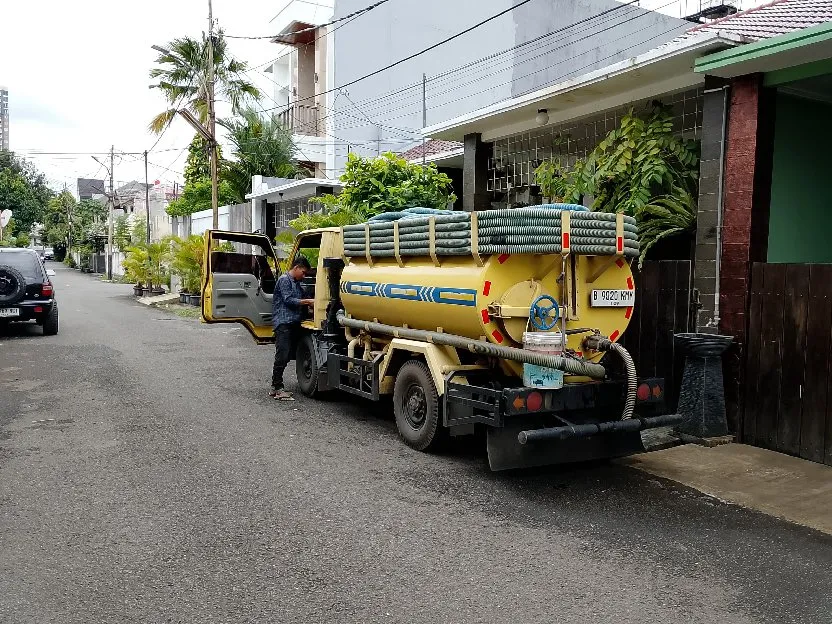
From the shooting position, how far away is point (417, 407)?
707 centimetres

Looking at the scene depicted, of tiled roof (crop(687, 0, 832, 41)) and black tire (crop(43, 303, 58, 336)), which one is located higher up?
tiled roof (crop(687, 0, 832, 41))

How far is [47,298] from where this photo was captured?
Result: 15141 millimetres

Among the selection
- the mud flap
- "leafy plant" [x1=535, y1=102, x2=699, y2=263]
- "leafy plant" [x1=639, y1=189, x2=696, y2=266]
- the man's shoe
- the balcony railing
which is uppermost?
the balcony railing

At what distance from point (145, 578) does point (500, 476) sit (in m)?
3.03

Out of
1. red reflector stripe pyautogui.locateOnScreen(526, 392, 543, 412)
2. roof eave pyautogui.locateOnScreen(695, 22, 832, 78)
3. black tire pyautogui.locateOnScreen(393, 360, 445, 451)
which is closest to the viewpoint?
red reflector stripe pyautogui.locateOnScreen(526, 392, 543, 412)

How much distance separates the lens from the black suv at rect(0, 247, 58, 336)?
14508mm

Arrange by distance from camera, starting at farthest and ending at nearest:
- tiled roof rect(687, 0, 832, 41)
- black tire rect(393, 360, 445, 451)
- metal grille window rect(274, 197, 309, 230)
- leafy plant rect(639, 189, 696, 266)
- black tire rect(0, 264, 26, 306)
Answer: metal grille window rect(274, 197, 309, 230) → black tire rect(0, 264, 26, 306) → leafy plant rect(639, 189, 696, 266) → tiled roof rect(687, 0, 832, 41) → black tire rect(393, 360, 445, 451)

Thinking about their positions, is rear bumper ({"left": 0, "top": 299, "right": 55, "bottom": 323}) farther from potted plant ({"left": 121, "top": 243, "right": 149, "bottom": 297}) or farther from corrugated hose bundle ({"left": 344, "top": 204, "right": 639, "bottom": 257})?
potted plant ({"left": 121, "top": 243, "right": 149, "bottom": 297})

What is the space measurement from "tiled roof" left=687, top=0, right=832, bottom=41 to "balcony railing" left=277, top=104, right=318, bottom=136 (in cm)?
2017

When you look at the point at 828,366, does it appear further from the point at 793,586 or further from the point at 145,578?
the point at 145,578

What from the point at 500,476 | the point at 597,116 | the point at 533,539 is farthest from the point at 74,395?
the point at 597,116

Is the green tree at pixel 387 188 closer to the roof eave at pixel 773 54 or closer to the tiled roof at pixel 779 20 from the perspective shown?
the tiled roof at pixel 779 20

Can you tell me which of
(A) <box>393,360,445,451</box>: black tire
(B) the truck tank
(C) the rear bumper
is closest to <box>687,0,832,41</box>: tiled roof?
(B) the truck tank

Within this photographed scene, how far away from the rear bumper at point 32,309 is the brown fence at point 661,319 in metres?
11.8
